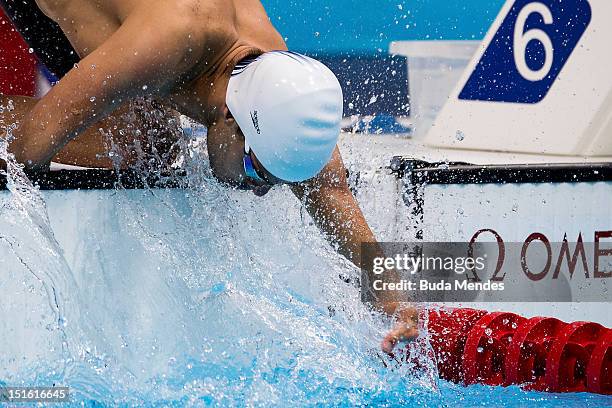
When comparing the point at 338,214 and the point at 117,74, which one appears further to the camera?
the point at 338,214

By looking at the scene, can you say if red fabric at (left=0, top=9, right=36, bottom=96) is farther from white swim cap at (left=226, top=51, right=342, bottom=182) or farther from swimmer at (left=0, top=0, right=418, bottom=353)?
white swim cap at (left=226, top=51, right=342, bottom=182)

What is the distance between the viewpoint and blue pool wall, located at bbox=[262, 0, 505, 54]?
409cm

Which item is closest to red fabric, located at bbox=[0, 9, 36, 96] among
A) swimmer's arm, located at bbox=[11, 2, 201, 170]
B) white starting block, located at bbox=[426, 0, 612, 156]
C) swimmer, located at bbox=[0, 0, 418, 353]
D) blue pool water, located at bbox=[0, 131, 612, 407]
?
blue pool water, located at bbox=[0, 131, 612, 407]

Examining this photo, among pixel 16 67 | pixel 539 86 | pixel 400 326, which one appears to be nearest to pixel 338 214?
pixel 400 326

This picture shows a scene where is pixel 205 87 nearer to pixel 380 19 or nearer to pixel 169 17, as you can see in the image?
pixel 169 17

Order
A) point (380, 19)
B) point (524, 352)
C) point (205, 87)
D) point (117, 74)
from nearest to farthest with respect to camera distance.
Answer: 1. point (117, 74)
2. point (205, 87)
3. point (524, 352)
4. point (380, 19)

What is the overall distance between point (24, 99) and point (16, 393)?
0.57 metres

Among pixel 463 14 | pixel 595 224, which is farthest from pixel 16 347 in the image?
pixel 463 14

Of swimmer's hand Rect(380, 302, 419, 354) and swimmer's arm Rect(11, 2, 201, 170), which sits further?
swimmer's hand Rect(380, 302, 419, 354)

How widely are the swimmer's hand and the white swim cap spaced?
41 cm

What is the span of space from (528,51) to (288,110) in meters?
1.75

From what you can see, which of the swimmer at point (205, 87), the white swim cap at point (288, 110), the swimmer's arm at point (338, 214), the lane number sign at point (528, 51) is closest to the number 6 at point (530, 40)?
the lane number sign at point (528, 51)

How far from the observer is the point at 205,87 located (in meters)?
1.46

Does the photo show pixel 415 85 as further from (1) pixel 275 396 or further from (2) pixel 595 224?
(1) pixel 275 396
